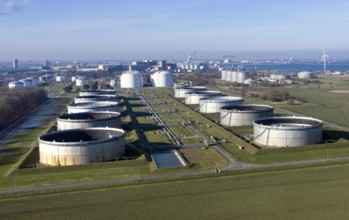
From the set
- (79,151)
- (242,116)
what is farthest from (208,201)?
(242,116)

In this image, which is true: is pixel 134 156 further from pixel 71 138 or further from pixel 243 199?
pixel 243 199

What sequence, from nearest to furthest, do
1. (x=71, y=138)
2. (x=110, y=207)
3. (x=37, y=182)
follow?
(x=110, y=207), (x=37, y=182), (x=71, y=138)

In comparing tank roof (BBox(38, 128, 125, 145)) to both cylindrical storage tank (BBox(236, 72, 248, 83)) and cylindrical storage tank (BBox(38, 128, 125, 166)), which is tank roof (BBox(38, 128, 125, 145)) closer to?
cylindrical storage tank (BBox(38, 128, 125, 166))

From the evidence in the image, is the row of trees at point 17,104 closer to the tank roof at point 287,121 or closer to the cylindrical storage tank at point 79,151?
the cylindrical storage tank at point 79,151

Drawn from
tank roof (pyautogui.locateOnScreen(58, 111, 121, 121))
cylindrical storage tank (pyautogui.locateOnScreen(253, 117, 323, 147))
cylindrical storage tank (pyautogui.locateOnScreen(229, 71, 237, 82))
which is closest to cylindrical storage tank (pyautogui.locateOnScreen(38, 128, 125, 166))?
tank roof (pyautogui.locateOnScreen(58, 111, 121, 121))

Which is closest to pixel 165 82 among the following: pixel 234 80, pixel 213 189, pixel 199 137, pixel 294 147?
pixel 234 80

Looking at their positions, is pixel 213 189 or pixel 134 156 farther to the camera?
pixel 134 156
